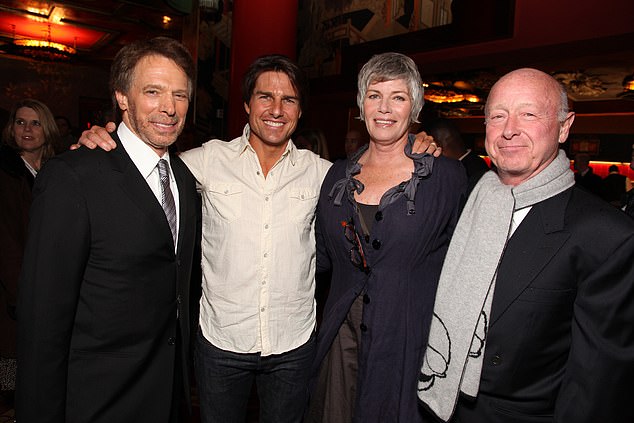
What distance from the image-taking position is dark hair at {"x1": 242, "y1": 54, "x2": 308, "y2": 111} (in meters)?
2.14

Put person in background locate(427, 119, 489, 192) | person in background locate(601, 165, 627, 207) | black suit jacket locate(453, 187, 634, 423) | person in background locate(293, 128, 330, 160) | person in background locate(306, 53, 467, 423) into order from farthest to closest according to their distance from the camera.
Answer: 1. person in background locate(601, 165, 627, 207)
2. person in background locate(427, 119, 489, 192)
3. person in background locate(293, 128, 330, 160)
4. person in background locate(306, 53, 467, 423)
5. black suit jacket locate(453, 187, 634, 423)

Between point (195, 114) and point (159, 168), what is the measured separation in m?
10.9

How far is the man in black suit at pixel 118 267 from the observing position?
1420 millimetres

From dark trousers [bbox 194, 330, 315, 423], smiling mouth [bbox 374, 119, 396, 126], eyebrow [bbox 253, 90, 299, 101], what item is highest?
eyebrow [bbox 253, 90, 299, 101]

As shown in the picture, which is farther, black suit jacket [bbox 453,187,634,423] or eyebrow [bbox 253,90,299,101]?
eyebrow [bbox 253,90,299,101]

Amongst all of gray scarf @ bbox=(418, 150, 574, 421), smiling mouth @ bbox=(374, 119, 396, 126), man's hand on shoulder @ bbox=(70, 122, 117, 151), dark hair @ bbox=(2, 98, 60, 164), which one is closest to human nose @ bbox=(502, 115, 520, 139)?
gray scarf @ bbox=(418, 150, 574, 421)

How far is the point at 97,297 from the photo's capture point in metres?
1.51

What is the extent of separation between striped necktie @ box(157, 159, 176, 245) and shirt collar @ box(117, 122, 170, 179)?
44 mm

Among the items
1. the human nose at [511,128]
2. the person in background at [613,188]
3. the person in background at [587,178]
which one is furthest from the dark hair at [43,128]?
the person in background at [613,188]

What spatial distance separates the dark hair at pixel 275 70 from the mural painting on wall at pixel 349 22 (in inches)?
397

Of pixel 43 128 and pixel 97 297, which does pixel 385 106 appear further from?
pixel 43 128

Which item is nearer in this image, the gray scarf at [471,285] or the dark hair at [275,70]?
the gray scarf at [471,285]

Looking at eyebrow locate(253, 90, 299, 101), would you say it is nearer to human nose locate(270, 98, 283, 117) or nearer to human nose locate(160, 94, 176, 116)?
→ human nose locate(270, 98, 283, 117)

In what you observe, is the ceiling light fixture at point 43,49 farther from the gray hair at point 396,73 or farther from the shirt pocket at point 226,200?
the gray hair at point 396,73
